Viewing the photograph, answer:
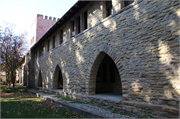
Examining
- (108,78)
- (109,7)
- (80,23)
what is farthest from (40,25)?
(109,7)

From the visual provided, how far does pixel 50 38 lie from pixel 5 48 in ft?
17.7

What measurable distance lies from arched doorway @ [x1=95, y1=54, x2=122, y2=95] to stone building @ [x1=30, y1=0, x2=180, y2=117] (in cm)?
10

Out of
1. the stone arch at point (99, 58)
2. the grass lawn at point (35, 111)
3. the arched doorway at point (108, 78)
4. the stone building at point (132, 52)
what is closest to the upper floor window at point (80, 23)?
the stone building at point (132, 52)

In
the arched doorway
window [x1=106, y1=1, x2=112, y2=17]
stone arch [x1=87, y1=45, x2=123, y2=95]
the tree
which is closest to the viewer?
stone arch [x1=87, y1=45, x2=123, y2=95]

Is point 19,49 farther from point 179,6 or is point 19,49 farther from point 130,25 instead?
point 179,6

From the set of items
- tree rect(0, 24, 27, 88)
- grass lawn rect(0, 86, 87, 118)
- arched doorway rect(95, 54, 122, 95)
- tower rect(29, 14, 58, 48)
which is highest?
tower rect(29, 14, 58, 48)

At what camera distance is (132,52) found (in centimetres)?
514

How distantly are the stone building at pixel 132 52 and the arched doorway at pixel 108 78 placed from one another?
0.32 feet

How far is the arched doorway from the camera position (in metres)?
8.81

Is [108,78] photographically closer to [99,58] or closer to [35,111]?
[99,58]

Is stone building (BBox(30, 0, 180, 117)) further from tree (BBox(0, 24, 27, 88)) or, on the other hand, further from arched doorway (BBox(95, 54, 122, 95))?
tree (BBox(0, 24, 27, 88))

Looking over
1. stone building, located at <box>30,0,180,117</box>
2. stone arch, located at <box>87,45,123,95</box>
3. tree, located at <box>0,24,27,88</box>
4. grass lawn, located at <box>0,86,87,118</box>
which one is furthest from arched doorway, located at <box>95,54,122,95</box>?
tree, located at <box>0,24,27,88</box>

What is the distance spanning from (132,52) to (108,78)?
4.73m

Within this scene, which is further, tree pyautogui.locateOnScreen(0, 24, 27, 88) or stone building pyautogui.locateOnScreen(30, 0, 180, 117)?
tree pyautogui.locateOnScreen(0, 24, 27, 88)
